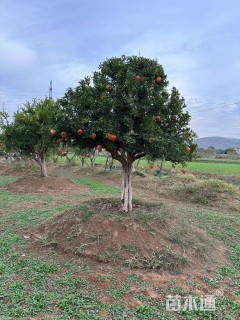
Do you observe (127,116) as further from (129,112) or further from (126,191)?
(126,191)

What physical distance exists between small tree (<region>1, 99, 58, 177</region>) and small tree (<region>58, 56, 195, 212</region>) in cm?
659

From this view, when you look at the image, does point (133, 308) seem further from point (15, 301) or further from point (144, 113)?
point (144, 113)

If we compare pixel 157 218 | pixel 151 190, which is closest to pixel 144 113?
pixel 157 218

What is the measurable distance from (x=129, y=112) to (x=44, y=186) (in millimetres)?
7689

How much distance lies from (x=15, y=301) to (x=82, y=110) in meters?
2.89

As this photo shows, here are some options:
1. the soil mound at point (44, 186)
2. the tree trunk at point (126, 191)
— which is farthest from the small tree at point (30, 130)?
the tree trunk at point (126, 191)

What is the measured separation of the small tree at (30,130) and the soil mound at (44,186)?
0.95 meters

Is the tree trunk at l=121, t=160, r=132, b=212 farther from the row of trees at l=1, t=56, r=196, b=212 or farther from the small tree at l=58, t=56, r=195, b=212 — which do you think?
the small tree at l=58, t=56, r=195, b=212

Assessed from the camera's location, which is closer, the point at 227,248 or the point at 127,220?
the point at 127,220

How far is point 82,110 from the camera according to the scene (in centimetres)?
492

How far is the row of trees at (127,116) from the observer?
4.78 m

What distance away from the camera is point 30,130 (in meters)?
11.9

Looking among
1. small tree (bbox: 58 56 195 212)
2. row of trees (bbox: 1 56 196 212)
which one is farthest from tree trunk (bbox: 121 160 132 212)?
small tree (bbox: 58 56 195 212)

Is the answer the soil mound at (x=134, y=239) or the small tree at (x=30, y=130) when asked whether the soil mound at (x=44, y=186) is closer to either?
the small tree at (x=30, y=130)
